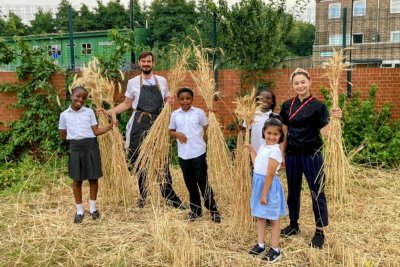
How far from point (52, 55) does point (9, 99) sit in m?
0.97

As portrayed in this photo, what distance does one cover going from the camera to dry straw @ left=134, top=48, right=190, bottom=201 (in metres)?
3.73

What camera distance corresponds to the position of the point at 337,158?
3016 mm

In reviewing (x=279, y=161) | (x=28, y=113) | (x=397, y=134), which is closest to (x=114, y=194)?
(x=279, y=161)

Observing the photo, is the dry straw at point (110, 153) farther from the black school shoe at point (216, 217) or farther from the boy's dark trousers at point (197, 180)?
the black school shoe at point (216, 217)

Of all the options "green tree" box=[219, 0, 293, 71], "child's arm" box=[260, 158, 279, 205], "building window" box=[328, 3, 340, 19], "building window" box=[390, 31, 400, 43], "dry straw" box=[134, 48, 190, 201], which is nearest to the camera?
"child's arm" box=[260, 158, 279, 205]

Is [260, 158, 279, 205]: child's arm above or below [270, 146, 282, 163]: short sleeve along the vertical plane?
below

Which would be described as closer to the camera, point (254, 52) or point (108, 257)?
point (108, 257)

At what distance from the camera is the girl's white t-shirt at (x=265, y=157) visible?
2820mm

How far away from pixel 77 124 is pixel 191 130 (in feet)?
3.52

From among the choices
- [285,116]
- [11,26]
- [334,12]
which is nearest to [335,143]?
[285,116]

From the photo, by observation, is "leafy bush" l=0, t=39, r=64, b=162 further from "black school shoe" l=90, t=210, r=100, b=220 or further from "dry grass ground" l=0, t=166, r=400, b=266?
"black school shoe" l=90, t=210, r=100, b=220

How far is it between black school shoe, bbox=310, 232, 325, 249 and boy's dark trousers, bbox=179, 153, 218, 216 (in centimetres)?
97

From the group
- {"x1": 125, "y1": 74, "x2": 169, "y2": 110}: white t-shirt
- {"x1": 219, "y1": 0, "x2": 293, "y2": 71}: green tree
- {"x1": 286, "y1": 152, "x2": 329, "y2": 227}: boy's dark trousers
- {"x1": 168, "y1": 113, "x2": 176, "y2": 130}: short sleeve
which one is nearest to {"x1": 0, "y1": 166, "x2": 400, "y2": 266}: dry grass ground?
{"x1": 286, "y1": 152, "x2": 329, "y2": 227}: boy's dark trousers

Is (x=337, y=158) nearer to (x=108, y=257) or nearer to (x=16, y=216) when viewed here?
(x=108, y=257)
